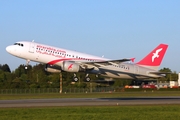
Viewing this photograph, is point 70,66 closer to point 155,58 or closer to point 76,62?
point 76,62

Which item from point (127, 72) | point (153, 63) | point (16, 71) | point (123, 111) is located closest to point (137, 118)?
point (123, 111)

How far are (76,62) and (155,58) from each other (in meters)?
16.6

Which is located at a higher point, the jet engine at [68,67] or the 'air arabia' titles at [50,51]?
the 'air arabia' titles at [50,51]

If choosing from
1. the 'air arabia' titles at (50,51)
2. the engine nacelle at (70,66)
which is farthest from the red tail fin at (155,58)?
the 'air arabia' titles at (50,51)

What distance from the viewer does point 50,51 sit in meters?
60.7

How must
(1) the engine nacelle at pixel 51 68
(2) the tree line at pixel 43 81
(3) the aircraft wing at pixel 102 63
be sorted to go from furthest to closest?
(2) the tree line at pixel 43 81
(1) the engine nacelle at pixel 51 68
(3) the aircraft wing at pixel 102 63

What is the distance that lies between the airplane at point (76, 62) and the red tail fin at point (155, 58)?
842mm

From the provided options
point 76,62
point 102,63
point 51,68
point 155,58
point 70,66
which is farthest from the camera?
point 155,58

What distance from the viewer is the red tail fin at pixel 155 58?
235ft

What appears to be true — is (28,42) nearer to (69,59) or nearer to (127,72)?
(69,59)

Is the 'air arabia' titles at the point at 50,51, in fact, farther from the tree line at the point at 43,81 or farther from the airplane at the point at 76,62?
the tree line at the point at 43,81

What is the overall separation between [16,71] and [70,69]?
122 m

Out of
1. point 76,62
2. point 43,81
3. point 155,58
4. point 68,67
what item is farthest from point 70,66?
point 43,81

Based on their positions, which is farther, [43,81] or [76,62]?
[43,81]
